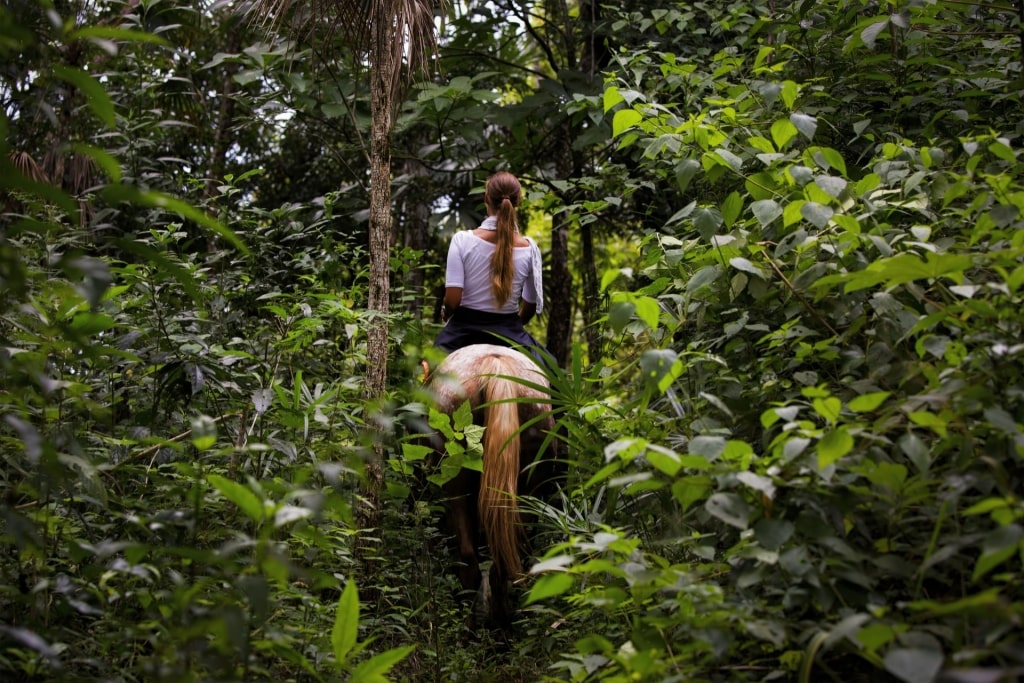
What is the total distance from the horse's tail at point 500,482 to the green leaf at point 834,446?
98.5 inches

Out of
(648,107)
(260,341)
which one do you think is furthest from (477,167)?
(648,107)

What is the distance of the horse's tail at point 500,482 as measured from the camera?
4520 millimetres

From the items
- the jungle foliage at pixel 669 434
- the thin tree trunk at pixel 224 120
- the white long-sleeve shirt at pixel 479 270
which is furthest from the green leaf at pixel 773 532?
the thin tree trunk at pixel 224 120

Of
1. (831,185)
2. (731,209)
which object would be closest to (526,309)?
(731,209)

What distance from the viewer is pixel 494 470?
456 centimetres

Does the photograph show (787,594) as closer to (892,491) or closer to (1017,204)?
(892,491)

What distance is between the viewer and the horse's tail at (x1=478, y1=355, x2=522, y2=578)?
4520 millimetres

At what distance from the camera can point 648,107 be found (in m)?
3.45

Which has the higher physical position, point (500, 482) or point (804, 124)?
point (804, 124)

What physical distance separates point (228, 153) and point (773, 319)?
399 inches

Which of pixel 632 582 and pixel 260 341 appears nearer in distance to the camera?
pixel 632 582

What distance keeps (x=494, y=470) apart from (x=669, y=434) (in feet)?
4.65

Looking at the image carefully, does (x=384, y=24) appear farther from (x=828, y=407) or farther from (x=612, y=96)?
(x=828, y=407)

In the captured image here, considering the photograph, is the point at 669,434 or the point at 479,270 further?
the point at 479,270
